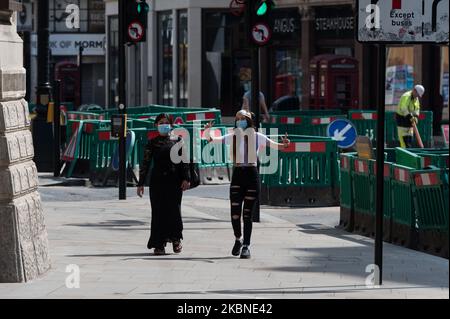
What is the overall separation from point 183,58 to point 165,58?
2153 mm

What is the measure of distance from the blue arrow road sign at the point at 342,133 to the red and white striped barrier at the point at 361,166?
19.0 ft

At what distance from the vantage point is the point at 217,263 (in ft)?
45.8

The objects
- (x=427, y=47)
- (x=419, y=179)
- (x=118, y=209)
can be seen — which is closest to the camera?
(x=419, y=179)

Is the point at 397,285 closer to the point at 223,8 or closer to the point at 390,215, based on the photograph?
the point at 390,215

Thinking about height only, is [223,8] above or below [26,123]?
above

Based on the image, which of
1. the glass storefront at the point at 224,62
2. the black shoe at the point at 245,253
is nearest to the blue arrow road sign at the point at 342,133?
the black shoe at the point at 245,253

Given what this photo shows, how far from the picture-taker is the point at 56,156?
83.5 feet

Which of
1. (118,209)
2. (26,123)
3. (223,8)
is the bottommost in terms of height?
(118,209)

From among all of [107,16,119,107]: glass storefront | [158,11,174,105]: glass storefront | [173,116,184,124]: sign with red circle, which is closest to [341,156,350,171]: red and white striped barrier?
[173,116,184,124]: sign with red circle

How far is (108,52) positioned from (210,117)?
28957 millimetres

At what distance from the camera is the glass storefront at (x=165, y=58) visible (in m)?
50.9

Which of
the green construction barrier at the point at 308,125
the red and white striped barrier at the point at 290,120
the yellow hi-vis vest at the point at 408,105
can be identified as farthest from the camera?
the red and white striped barrier at the point at 290,120

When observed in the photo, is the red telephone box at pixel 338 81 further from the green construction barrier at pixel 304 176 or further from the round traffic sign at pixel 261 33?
the round traffic sign at pixel 261 33
